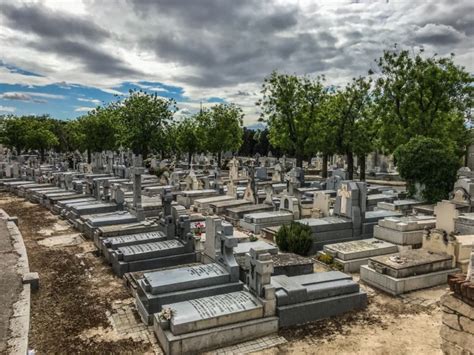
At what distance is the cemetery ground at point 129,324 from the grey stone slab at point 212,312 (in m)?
0.55

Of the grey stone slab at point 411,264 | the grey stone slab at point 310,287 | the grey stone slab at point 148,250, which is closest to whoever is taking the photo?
the grey stone slab at point 310,287

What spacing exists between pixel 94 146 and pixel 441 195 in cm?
3309

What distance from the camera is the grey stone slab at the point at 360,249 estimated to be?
10641 mm

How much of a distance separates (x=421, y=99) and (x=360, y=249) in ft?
58.1

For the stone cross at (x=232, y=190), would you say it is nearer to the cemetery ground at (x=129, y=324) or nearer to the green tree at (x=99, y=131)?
the cemetery ground at (x=129, y=324)

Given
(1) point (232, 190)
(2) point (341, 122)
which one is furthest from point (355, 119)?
(1) point (232, 190)

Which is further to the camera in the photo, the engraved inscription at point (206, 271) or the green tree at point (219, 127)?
the green tree at point (219, 127)

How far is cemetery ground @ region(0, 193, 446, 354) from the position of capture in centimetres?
657

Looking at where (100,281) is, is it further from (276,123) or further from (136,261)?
(276,123)

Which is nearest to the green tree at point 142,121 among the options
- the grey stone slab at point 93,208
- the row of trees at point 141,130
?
the row of trees at point 141,130

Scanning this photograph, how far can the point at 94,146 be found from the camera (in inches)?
1590

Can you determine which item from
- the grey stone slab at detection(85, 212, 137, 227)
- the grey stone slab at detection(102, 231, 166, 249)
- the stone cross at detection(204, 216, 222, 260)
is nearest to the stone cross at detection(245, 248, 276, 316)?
the stone cross at detection(204, 216, 222, 260)

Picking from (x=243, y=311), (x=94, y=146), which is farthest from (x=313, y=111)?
(x=243, y=311)

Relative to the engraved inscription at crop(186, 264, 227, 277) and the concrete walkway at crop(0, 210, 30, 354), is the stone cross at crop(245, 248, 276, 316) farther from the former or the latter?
the concrete walkway at crop(0, 210, 30, 354)
